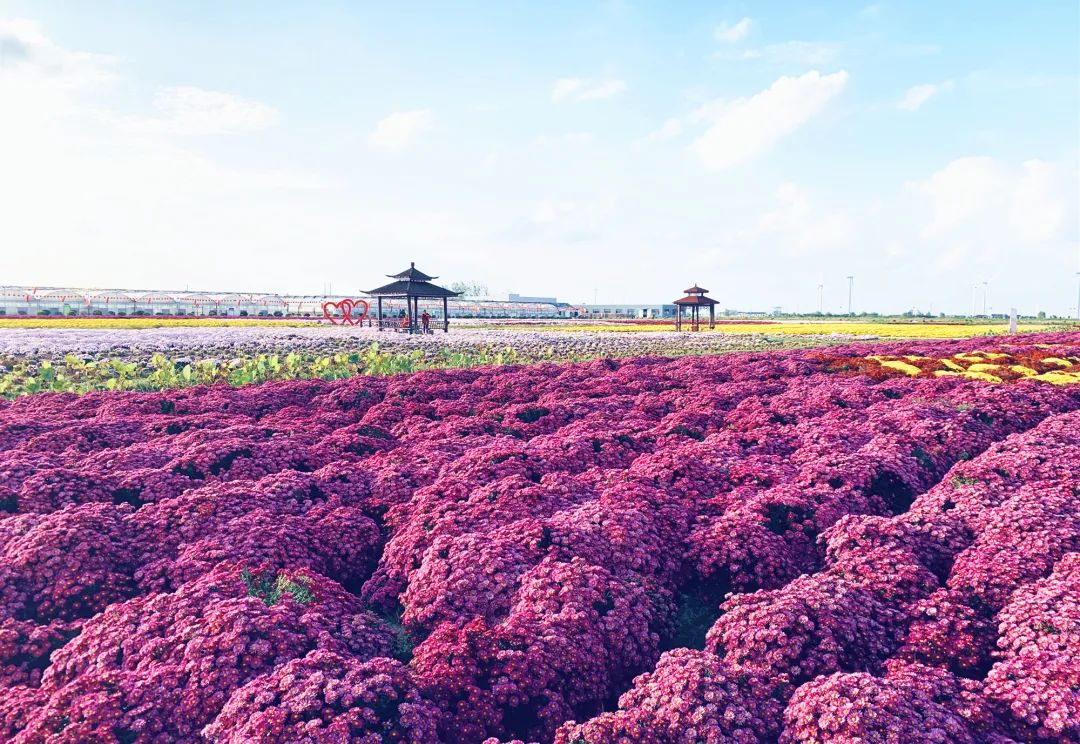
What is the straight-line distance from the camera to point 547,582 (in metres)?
5.85

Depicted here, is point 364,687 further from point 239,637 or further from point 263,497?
point 263,497

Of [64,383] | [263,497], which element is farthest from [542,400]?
[64,383]

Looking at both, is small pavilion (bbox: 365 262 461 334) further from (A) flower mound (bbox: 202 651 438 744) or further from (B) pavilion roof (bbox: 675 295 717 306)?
(A) flower mound (bbox: 202 651 438 744)

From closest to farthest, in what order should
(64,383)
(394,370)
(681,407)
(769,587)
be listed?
(769,587), (681,407), (64,383), (394,370)

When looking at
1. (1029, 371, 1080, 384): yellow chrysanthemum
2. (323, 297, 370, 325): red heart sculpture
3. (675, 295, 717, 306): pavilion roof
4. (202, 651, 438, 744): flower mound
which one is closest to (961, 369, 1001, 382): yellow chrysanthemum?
(1029, 371, 1080, 384): yellow chrysanthemum

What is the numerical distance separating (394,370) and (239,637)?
19240 mm

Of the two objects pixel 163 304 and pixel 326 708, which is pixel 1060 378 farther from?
pixel 163 304

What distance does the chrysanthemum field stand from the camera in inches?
172

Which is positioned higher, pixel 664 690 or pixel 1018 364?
pixel 1018 364

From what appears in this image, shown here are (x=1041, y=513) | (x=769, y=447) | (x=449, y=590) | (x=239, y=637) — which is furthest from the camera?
(x=769, y=447)

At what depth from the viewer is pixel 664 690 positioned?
4.51 metres

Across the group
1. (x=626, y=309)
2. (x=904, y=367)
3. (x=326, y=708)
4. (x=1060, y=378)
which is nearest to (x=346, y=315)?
(x=904, y=367)

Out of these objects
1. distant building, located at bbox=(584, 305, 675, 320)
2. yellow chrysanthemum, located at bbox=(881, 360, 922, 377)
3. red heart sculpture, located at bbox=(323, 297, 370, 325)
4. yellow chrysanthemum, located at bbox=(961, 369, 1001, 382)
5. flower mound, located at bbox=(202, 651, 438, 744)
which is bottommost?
flower mound, located at bbox=(202, 651, 438, 744)

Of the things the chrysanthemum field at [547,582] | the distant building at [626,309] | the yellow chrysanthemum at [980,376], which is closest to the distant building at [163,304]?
the distant building at [626,309]
